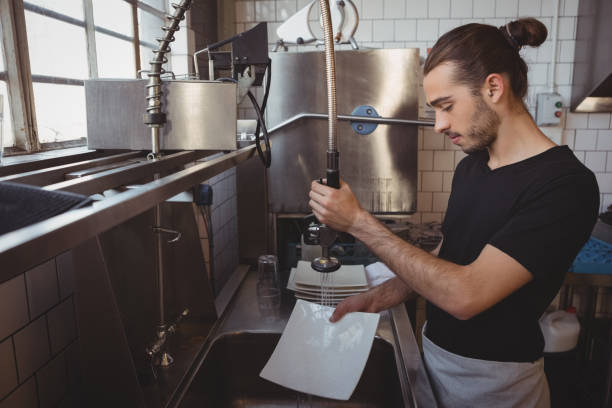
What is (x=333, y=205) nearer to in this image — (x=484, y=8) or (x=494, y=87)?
(x=494, y=87)

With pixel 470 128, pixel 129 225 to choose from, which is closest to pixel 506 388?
pixel 470 128

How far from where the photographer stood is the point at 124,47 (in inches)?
80.9

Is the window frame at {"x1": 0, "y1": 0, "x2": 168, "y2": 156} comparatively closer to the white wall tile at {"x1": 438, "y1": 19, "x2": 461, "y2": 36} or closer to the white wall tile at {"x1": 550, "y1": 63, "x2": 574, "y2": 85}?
the white wall tile at {"x1": 438, "y1": 19, "x2": 461, "y2": 36}

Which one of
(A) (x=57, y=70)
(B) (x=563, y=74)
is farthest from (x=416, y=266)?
(B) (x=563, y=74)

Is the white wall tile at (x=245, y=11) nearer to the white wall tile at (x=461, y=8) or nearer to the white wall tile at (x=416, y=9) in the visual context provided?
the white wall tile at (x=416, y=9)

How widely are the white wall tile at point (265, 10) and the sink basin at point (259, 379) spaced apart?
249 centimetres

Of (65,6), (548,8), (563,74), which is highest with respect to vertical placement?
(548,8)

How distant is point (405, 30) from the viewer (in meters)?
3.16

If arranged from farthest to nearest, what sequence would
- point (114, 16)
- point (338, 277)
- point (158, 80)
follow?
1. point (114, 16)
2. point (338, 277)
3. point (158, 80)

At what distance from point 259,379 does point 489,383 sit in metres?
0.67

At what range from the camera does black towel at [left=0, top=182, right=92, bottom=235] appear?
18.4 inches

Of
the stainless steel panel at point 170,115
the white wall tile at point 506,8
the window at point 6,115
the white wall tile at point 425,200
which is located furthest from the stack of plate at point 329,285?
the white wall tile at point 506,8

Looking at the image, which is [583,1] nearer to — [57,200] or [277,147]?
[277,147]

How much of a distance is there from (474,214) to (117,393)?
96 cm
